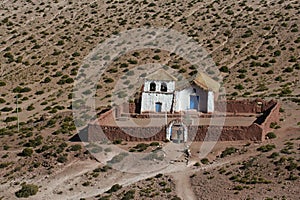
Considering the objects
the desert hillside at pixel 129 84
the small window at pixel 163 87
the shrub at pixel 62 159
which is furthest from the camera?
the small window at pixel 163 87

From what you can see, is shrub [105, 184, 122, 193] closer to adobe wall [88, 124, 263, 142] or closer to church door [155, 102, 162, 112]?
adobe wall [88, 124, 263, 142]

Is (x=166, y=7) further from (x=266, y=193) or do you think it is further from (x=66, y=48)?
(x=266, y=193)

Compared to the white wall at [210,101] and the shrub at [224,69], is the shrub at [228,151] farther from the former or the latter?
the shrub at [224,69]

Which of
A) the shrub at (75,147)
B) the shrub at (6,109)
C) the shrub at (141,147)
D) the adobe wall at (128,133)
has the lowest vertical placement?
the shrub at (75,147)

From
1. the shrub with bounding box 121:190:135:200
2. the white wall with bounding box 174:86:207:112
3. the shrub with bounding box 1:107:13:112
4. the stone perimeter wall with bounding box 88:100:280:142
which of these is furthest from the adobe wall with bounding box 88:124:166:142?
the shrub with bounding box 1:107:13:112

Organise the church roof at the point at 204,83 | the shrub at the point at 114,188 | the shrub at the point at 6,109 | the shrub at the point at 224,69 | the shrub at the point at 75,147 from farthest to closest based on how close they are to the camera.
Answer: the shrub at the point at 224,69 → the shrub at the point at 6,109 → the church roof at the point at 204,83 → the shrub at the point at 75,147 → the shrub at the point at 114,188

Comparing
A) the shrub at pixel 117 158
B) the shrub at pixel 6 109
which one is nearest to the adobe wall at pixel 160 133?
the shrub at pixel 117 158

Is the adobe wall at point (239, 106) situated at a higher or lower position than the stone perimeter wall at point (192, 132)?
higher

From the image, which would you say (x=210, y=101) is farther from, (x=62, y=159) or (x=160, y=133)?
(x=62, y=159)

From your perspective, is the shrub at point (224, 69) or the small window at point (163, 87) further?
the shrub at point (224, 69)
